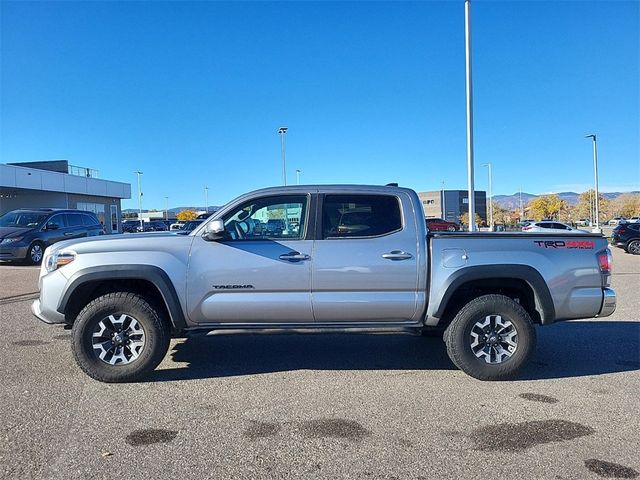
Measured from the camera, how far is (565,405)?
4457mm

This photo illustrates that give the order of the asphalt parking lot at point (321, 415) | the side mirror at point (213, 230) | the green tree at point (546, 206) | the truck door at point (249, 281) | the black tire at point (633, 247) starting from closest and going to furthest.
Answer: the asphalt parking lot at point (321, 415), the side mirror at point (213, 230), the truck door at point (249, 281), the black tire at point (633, 247), the green tree at point (546, 206)

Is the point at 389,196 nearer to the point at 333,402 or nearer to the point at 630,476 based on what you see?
the point at 333,402

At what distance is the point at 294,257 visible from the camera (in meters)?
5.01

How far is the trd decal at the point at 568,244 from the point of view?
16.8 feet

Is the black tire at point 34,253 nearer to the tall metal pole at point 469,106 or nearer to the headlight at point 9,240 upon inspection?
A: the headlight at point 9,240

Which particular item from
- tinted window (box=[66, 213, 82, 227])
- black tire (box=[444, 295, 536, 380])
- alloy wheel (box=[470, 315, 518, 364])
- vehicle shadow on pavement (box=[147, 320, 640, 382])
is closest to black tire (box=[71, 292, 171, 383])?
vehicle shadow on pavement (box=[147, 320, 640, 382])

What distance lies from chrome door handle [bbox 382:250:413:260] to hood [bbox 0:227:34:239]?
588 inches

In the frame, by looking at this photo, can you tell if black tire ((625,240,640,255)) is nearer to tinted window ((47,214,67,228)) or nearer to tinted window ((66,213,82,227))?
tinted window ((66,213,82,227))

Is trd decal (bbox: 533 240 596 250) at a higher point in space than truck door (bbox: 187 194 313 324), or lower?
higher

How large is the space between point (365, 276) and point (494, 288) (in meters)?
1.43

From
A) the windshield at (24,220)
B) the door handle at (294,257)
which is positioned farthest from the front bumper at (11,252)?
the door handle at (294,257)

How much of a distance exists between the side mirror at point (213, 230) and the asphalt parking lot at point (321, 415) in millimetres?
1407

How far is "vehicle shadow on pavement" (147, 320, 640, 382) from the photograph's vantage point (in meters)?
5.49

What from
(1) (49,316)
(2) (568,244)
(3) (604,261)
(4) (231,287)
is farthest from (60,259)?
(3) (604,261)
